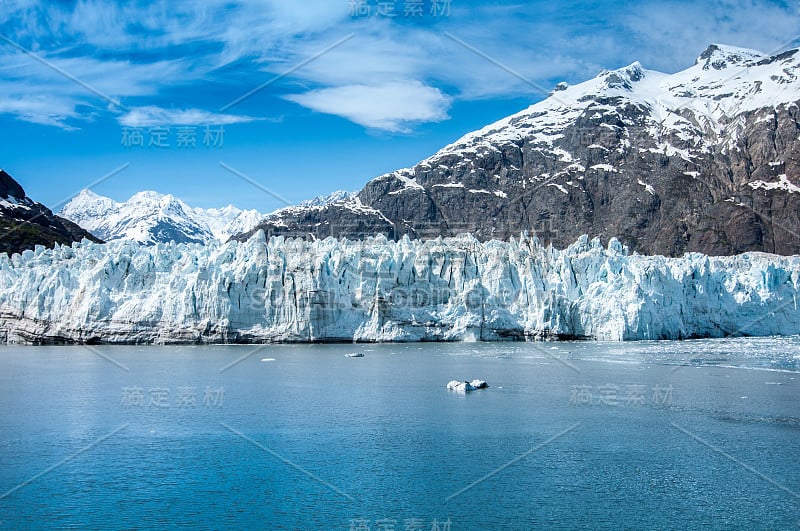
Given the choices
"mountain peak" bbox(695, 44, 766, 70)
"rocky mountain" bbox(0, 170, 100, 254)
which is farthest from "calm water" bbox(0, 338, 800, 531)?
"mountain peak" bbox(695, 44, 766, 70)

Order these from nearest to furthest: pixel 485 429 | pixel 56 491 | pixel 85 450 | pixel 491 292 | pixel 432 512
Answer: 1. pixel 432 512
2. pixel 56 491
3. pixel 85 450
4. pixel 485 429
5. pixel 491 292

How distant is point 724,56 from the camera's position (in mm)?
172250

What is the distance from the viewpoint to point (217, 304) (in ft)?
168

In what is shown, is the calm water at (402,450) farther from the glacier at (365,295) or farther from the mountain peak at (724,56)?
the mountain peak at (724,56)

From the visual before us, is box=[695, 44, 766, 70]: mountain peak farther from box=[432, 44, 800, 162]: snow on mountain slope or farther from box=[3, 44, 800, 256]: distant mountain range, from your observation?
box=[3, 44, 800, 256]: distant mountain range

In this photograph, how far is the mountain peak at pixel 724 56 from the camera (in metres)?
167

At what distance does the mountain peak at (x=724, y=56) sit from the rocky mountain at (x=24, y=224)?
14666cm

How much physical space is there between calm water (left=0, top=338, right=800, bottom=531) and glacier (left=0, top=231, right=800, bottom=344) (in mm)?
18017

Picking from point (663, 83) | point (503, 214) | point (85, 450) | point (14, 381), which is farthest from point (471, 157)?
point (85, 450)

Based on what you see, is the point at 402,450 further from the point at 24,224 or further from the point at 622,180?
the point at 622,180

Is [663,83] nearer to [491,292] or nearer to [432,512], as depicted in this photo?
[491,292]

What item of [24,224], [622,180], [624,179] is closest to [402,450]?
[24,224]

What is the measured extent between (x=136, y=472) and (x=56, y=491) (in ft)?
6.16

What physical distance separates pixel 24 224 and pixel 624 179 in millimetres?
98347
